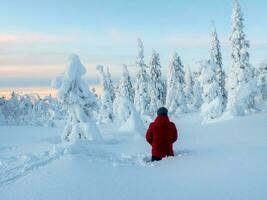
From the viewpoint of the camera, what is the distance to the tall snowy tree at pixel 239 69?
4341 cm

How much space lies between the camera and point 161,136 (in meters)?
12.2

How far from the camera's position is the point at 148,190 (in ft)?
25.4

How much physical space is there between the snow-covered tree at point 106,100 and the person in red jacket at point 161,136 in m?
61.3

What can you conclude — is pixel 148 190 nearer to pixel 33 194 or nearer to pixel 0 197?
pixel 33 194

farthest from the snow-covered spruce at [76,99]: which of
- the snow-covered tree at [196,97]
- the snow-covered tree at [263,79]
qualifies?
the snow-covered tree at [196,97]

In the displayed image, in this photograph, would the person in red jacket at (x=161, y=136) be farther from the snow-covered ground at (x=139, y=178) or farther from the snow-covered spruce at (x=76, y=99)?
the snow-covered spruce at (x=76, y=99)

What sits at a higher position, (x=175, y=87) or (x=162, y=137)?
(x=162, y=137)

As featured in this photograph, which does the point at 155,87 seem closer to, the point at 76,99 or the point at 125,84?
the point at 125,84

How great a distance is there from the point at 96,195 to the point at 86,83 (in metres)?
16.1

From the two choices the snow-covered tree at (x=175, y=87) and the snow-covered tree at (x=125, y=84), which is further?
the snow-covered tree at (x=175, y=87)

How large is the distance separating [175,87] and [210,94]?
23088 mm

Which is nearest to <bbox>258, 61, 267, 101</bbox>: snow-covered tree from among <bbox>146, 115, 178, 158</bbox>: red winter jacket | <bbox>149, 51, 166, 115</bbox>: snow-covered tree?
<bbox>149, 51, 166, 115</bbox>: snow-covered tree

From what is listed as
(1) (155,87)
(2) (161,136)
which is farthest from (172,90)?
(2) (161,136)

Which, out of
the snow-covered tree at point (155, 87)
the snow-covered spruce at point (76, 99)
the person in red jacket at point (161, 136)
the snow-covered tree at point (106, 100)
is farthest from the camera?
the snow-covered tree at point (106, 100)
